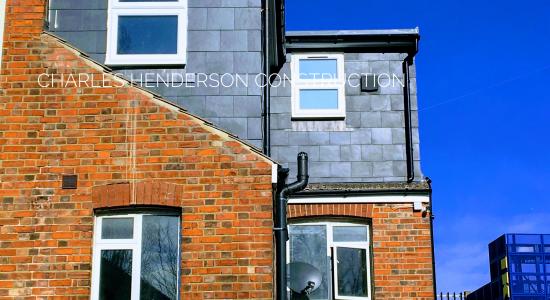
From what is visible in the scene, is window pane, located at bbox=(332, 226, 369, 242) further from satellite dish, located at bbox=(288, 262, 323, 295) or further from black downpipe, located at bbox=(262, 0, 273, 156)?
black downpipe, located at bbox=(262, 0, 273, 156)

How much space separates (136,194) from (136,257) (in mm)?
694

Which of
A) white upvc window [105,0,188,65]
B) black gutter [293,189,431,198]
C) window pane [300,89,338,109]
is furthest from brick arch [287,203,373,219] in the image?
white upvc window [105,0,188,65]

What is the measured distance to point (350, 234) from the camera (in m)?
13.4

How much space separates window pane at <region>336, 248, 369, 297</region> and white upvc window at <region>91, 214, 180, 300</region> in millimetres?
5256

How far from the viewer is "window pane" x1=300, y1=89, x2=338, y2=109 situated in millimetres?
14625

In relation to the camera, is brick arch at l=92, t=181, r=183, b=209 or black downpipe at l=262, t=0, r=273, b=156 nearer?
brick arch at l=92, t=181, r=183, b=209

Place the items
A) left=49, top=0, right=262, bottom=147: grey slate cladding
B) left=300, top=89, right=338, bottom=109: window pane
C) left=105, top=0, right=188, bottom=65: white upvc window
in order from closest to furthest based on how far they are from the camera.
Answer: left=49, top=0, right=262, bottom=147: grey slate cladding, left=105, top=0, right=188, bottom=65: white upvc window, left=300, top=89, right=338, bottom=109: window pane

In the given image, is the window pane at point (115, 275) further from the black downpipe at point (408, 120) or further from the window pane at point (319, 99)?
the window pane at point (319, 99)

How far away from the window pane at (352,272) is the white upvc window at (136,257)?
207 inches

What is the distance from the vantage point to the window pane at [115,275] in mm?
8336

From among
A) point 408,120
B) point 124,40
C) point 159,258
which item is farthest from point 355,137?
point 159,258

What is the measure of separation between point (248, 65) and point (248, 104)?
1.83 ft

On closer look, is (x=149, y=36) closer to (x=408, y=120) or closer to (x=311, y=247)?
(x=311, y=247)

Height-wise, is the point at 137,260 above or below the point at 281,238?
below
